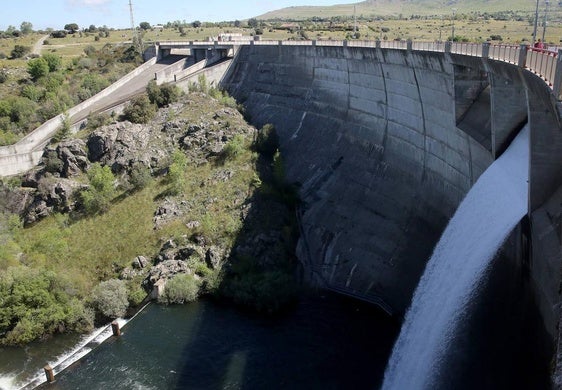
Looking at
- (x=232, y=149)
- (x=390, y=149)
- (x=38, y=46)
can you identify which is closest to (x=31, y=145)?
(x=232, y=149)

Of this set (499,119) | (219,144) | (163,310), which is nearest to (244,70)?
(219,144)

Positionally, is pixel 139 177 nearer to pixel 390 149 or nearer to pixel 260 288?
pixel 260 288

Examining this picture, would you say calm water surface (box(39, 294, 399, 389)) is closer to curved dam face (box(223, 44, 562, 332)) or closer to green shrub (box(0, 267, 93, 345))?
curved dam face (box(223, 44, 562, 332))

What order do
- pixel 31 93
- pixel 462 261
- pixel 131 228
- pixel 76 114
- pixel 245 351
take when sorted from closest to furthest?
pixel 462 261
pixel 245 351
pixel 131 228
pixel 76 114
pixel 31 93

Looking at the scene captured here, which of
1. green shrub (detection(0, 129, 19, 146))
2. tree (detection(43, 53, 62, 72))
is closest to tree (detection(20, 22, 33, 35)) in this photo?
tree (detection(43, 53, 62, 72))

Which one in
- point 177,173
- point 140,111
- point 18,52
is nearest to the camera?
point 177,173

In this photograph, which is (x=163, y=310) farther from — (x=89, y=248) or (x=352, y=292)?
(x=352, y=292)
